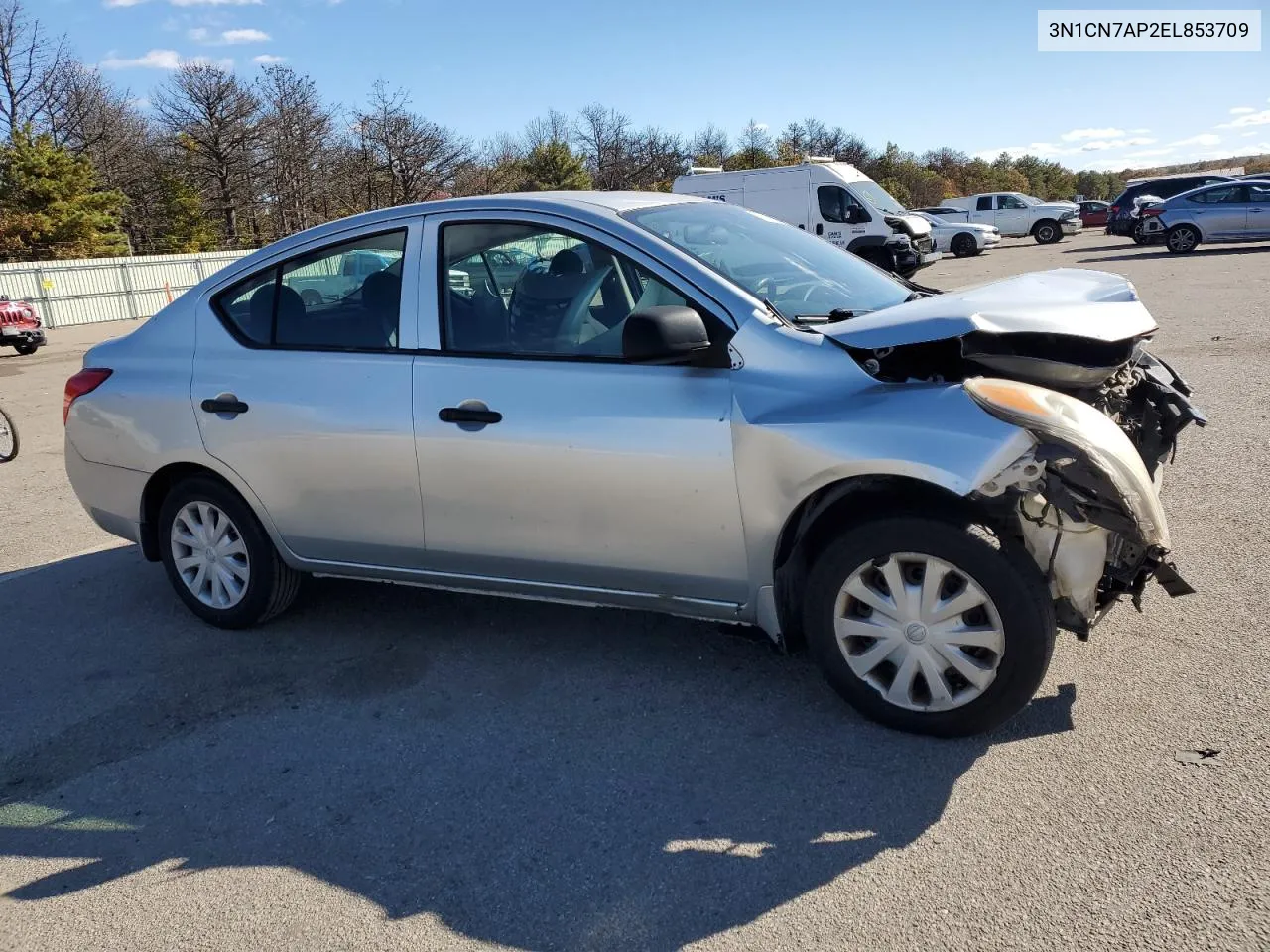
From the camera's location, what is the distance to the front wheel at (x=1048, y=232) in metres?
36.4

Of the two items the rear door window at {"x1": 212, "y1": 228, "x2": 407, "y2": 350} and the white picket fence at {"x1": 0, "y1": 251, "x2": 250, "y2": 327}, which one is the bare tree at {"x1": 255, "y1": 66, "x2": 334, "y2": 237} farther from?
the rear door window at {"x1": 212, "y1": 228, "x2": 407, "y2": 350}

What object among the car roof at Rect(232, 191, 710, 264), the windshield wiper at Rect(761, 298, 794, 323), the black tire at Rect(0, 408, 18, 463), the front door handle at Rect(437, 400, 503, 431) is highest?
the car roof at Rect(232, 191, 710, 264)

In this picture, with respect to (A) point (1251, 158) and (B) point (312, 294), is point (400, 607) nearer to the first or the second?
(B) point (312, 294)

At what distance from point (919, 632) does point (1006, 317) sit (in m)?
1.08

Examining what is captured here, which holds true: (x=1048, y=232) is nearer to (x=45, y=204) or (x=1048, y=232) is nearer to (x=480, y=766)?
(x=45, y=204)

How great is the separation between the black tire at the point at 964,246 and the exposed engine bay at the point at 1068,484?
3047cm

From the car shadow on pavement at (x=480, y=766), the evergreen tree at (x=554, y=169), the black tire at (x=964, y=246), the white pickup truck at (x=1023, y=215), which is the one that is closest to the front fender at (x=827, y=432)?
the car shadow on pavement at (x=480, y=766)

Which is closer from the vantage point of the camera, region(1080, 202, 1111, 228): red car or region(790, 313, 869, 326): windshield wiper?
region(790, 313, 869, 326): windshield wiper

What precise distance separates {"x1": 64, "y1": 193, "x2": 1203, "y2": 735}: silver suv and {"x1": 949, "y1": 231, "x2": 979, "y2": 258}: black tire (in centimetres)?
2958

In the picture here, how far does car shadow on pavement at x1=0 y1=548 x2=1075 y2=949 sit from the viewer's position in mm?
2910

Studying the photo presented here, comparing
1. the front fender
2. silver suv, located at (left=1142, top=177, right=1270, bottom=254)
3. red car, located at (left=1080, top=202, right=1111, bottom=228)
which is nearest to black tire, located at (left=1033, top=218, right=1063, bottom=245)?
silver suv, located at (left=1142, top=177, right=1270, bottom=254)

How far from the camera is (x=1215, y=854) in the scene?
2.78m

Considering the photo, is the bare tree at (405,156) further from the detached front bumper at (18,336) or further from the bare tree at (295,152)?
the detached front bumper at (18,336)

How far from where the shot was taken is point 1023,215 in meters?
37.4
